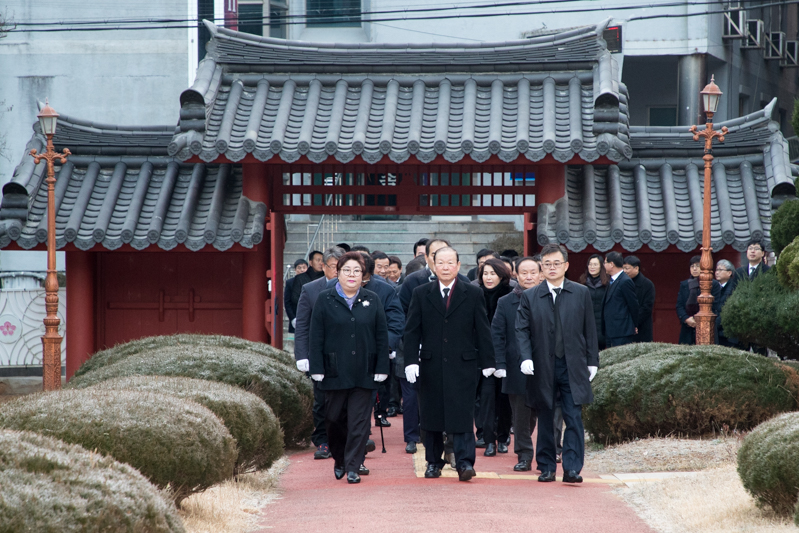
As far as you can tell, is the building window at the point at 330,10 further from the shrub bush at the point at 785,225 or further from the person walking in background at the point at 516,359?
the person walking in background at the point at 516,359

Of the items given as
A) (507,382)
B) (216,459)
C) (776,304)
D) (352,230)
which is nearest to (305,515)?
(216,459)

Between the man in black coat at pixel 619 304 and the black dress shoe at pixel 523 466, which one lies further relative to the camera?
the man in black coat at pixel 619 304

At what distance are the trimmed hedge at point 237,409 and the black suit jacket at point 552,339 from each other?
2150mm

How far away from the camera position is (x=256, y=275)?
1389cm

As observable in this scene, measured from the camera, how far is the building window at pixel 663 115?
87.1ft

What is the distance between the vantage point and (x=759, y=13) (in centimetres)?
2753

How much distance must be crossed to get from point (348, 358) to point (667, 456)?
2.94 meters

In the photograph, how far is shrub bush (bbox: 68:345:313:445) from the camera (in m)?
8.42

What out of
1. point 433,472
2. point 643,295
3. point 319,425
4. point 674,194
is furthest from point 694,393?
point 674,194

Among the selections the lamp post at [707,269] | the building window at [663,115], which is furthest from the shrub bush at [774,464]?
the building window at [663,115]

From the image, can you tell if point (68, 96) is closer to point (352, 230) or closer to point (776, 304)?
point (352, 230)

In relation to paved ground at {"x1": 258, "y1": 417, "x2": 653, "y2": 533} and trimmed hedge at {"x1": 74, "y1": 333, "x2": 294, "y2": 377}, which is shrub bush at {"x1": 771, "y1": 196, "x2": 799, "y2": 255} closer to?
paved ground at {"x1": 258, "y1": 417, "x2": 653, "y2": 533}

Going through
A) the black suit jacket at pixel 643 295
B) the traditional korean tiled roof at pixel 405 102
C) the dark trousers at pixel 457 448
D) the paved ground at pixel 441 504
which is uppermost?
the traditional korean tiled roof at pixel 405 102

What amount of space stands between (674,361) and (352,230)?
1465 cm
